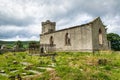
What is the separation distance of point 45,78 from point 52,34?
33053 millimetres

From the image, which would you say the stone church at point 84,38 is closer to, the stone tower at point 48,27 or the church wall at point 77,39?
the church wall at point 77,39

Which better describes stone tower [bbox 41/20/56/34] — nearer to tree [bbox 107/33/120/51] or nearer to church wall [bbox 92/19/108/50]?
church wall [bbox 92/19/108/50]

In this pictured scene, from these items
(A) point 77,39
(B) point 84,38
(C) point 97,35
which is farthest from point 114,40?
(B) point 84,38

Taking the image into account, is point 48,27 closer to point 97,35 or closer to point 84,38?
point 84,38

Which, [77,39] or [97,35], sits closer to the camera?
[97,35]

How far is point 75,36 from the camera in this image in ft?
109

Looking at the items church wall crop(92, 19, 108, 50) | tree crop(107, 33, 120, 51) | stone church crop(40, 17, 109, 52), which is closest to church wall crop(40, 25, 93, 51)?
stone church crop(40, 17, 109, 52)

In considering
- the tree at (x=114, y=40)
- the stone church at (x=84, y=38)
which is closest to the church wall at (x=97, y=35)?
the stone church at (x=84, y=38)

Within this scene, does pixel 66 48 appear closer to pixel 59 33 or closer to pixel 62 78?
pixel 59 33

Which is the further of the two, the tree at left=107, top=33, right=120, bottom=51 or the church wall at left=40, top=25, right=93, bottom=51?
the tree at left=107, top=33, right=120, bottom=51

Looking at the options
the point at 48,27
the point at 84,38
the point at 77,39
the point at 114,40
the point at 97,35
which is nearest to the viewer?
the point at 84,38

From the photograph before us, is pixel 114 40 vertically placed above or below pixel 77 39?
above

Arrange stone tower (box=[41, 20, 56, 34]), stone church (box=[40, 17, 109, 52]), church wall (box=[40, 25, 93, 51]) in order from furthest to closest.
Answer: stone tower (box=[41, 20, 56, 34]), church wall (box=[40, 25, 93, 51]), stone church (box=[40, 17, 109, 52])

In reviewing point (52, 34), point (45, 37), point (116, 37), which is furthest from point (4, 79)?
point (116, 37)
